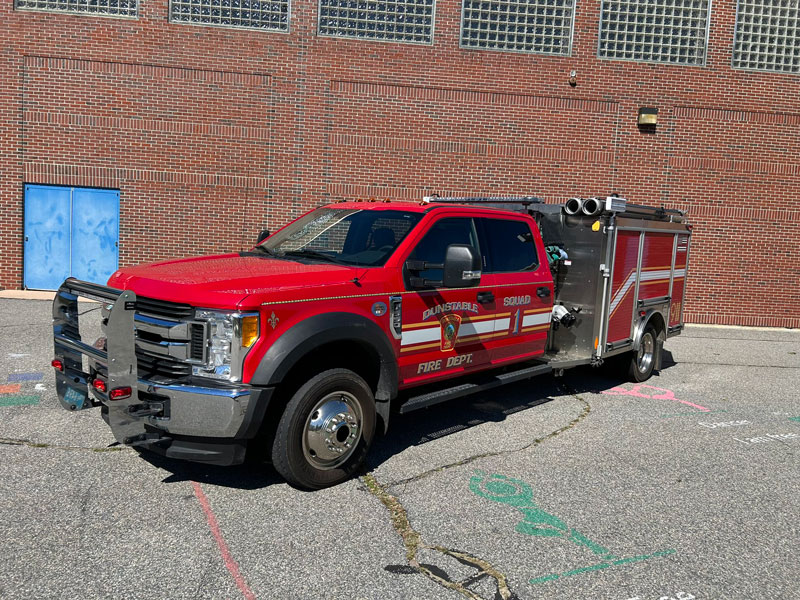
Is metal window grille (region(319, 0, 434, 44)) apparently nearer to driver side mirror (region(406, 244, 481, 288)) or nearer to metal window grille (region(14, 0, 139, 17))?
metal window grille (region(14, 0, 139, 17))

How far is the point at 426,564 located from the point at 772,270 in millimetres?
14051

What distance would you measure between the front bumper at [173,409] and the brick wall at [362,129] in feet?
34.2

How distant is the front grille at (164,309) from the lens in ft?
14.1

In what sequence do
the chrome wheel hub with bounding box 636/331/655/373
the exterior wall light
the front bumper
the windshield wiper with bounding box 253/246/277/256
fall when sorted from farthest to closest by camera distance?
the exterior wall light < the chrome wheel hub with bounding box 636/331/655/373 < the windshield wiper with bounding box 253/246/277/256 < the front bumper

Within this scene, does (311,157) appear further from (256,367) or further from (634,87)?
(256,367)

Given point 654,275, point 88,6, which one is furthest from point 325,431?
point 88,6

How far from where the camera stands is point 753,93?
1473cm

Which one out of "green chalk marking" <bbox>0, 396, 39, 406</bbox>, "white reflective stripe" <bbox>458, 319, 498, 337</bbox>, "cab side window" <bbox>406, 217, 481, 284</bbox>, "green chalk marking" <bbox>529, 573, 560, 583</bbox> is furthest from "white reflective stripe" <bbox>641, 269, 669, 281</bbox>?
"green chalk marking" <bbox>0, 396, 39, 406</bbox>

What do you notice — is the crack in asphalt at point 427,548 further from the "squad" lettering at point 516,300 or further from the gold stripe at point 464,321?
the "squad" lettering at point 516,300

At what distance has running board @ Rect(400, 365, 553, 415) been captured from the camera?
5.36m

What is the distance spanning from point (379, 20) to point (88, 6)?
5.89 metres

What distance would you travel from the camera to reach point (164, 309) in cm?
443

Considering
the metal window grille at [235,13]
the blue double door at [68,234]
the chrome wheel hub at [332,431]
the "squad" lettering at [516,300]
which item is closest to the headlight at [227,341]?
the chrome wheel hub at [332,431]

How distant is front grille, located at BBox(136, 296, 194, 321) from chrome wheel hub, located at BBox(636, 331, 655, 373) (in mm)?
6051
